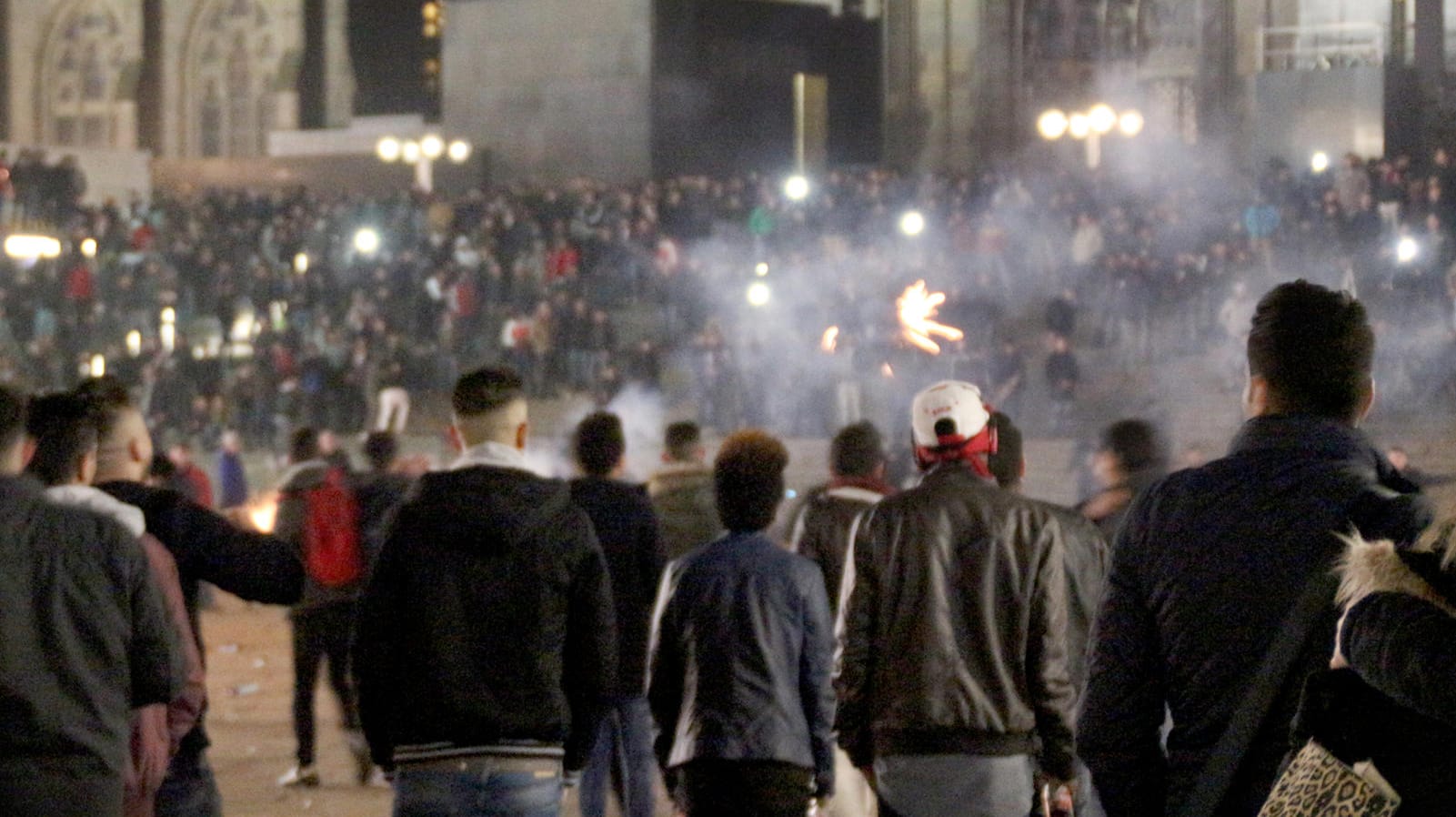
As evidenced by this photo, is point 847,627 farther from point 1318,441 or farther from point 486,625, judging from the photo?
point 1318,441

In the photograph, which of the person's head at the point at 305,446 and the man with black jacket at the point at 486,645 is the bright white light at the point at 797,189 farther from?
the man with black jacket at the point at 486,645

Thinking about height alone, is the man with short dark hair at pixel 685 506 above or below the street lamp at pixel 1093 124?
below

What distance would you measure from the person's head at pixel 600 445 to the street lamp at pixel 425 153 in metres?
27.6

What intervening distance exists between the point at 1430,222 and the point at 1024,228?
17.3 feet

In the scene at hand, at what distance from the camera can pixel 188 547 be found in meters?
4.18

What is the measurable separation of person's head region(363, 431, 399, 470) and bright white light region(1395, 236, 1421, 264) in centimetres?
1417

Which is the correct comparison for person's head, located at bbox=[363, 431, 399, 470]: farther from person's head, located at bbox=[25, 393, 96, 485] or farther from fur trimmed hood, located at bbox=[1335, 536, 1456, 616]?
fur trimmed hood, located at bbox=[1335, 536, 1456, 616]

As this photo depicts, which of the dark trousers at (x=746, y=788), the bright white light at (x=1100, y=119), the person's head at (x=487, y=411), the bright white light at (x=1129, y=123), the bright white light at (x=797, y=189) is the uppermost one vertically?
the bright white light at (x=1129, y=123)

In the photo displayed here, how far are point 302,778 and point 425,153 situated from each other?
2695 cm

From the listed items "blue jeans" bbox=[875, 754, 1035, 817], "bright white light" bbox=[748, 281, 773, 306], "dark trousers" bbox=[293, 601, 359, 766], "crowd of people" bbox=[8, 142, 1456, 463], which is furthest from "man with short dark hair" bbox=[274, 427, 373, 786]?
"bright white light" bbox=[748, 281, 773, 306]

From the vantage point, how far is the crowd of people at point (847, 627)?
268cm

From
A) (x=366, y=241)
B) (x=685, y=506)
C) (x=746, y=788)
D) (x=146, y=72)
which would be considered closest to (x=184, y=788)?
(x=746, y=788)

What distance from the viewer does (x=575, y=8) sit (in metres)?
35.8

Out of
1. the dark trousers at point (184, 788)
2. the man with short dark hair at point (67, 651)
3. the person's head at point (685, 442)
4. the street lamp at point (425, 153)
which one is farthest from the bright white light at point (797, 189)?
the man with short dark hair at point (67, 651)
